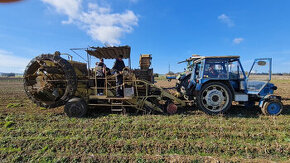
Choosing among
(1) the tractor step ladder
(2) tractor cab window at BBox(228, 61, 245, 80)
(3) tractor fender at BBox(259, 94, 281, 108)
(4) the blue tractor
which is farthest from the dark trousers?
(3) tractor fender at BBox(259, 94, 281, 108)

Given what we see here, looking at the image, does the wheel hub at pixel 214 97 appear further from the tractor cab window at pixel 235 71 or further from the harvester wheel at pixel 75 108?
the harvester wheel at pixel 75 108

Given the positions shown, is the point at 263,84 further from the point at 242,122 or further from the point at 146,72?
the point at 146,72

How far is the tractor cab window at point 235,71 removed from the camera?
5513mm

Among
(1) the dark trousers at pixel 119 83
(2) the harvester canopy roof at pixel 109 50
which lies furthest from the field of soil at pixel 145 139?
(2) the harvester canopy roof at pixel 109 50

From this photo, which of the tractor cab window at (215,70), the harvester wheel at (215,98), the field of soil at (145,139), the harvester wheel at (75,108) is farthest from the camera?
the tractor cab window at (215,70)

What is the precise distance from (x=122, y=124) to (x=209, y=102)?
361 centimetres

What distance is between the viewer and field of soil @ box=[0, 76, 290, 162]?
111 inches

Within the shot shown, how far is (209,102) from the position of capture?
547 cm

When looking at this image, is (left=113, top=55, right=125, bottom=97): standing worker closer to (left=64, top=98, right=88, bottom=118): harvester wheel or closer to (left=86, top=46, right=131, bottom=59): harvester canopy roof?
(left=86, top=46, right=131, bottom=59): harvester canopy roof

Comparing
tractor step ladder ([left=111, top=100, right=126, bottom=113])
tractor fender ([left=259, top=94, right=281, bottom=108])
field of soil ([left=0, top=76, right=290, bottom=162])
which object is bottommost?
field of soil ([left=0, top=76, right=290, bottom=162])

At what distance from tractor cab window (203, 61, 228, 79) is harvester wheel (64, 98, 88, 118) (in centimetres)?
504

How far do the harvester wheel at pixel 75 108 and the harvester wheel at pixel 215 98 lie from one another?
15.2ft

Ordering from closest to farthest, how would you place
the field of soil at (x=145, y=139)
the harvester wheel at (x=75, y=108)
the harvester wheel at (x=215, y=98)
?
the field of soil at (x=145, y=139) → the harvester wheel at (x=75, y=108) → the harvester wheel at (x=215, y=98)

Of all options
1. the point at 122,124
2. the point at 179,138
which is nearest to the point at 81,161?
the point at 122,124
